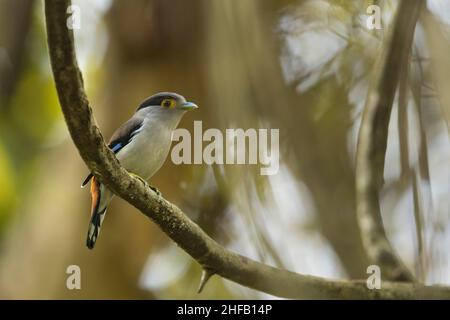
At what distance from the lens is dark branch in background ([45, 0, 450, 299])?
168 cm

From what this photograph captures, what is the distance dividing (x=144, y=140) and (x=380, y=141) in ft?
2.92

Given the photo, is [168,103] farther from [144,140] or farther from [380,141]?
[380,141]

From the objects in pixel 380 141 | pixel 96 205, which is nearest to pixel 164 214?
pixel 96 205

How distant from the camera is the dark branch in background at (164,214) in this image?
5.52ft

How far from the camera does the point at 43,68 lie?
326 centimetres

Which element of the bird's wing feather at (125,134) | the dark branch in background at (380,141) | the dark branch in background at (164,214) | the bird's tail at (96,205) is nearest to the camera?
the dark branch in background at (164,214)

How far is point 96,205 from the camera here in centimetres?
261

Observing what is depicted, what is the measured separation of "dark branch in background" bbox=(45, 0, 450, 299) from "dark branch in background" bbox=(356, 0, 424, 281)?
0.16 m

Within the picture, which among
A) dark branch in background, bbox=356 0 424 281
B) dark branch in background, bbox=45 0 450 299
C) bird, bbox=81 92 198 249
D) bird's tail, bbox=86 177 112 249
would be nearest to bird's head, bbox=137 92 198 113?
bird, bbox=81 92 198 249

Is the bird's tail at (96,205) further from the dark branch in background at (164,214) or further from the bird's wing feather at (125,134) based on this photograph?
the dark branch in background at (164,214)

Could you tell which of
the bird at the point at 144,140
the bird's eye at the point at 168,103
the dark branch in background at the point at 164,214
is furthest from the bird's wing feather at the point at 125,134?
the dark branch in background at the point at 164,214

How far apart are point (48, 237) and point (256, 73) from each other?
4.18 ft
